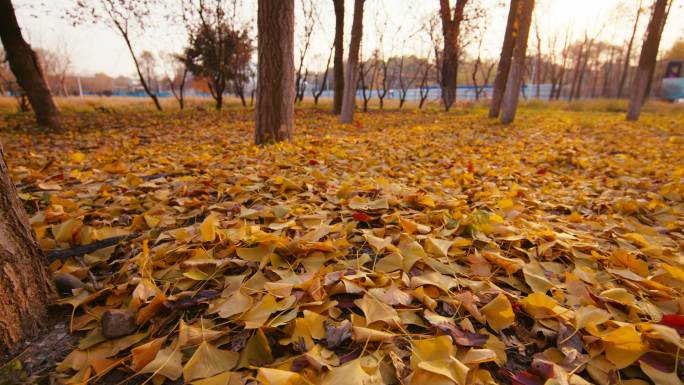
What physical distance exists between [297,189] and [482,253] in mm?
1041

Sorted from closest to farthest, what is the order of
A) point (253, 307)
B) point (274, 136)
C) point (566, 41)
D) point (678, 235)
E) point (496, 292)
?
point (253, 307), point (496, 292), point (678, 235), point (274, 136), point (566, 41)

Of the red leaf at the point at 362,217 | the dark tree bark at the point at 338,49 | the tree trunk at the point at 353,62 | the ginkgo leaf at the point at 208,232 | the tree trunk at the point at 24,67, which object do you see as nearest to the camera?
the ginkgo leaf at the point at 208,232

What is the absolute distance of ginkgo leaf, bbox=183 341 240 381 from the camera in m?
0.66

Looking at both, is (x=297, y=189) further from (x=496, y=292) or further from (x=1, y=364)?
(x=1, y=364)

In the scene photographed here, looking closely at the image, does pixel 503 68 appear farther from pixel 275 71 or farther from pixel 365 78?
pixel 365 78

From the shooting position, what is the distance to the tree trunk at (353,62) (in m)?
6.30

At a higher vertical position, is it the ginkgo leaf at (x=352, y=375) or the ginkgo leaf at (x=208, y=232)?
the ginkgo leaf at (x=208, y=232)

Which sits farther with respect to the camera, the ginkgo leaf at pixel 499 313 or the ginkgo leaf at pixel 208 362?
the ginkgo leaf at pixel 499 313

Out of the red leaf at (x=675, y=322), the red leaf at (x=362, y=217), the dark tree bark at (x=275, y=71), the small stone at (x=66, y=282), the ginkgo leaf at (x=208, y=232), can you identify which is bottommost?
the small stone at (x=66, y=282)

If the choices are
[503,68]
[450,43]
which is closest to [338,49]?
[450,43]

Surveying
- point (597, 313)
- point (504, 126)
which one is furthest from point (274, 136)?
point (504, 126)

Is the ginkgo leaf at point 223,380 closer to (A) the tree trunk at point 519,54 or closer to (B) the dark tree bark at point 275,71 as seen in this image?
(B) the dark tree bark at point 275,71

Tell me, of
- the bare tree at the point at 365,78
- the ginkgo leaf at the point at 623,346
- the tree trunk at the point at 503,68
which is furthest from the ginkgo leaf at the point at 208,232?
the bare tree at the point at 365,78

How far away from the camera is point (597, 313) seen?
0.82 metres
